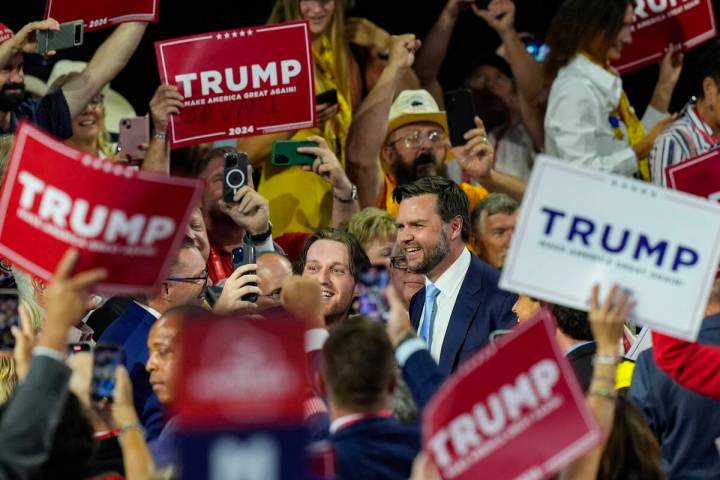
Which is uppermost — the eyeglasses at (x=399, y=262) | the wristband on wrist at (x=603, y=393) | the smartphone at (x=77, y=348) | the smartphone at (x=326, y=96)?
the smartphone at (x=326, y=96)

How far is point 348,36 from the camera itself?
7719mm

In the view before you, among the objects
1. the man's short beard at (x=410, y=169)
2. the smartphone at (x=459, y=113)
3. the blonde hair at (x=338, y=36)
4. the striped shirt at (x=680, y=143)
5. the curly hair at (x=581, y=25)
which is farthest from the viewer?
the curly hair at (x=581, y=25)

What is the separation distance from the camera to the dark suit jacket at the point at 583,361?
16.4ft

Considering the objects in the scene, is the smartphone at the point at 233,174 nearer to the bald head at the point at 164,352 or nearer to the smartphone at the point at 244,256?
the smartphone at the point at 244,256

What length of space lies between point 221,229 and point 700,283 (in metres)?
3.26

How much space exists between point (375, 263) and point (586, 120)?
63.2 inches

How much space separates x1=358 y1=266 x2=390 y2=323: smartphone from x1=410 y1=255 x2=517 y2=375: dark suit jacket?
1.34m

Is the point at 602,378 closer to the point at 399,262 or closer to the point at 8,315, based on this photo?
the point at 8,315

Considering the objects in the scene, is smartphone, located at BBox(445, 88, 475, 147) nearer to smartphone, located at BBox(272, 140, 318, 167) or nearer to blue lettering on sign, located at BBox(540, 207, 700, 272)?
smartphone, located at BBox(272, 140, 318, 167)

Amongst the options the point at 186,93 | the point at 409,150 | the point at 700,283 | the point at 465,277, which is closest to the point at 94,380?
the point at 700,283

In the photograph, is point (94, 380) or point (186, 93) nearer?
point (94, 380)

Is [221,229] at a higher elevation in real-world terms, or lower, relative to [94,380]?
lower

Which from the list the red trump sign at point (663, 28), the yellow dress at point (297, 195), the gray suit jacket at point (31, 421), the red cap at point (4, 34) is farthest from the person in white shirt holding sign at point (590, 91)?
the gray suit jacket at point (31, 421)

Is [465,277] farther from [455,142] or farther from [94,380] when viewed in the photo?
[94,380]
